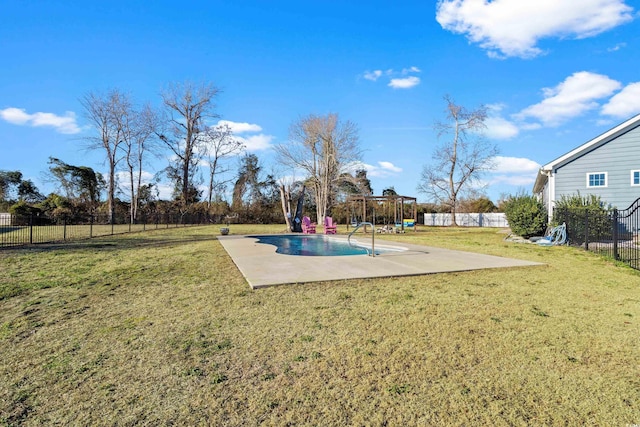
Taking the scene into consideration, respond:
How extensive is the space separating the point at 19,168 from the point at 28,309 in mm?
36561

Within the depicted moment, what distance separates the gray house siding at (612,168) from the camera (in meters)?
13.6

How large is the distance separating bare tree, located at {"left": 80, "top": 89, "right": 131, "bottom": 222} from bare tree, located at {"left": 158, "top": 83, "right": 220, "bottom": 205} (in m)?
3.87

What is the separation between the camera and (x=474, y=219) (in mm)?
33375

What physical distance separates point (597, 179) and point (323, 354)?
54.2 ft

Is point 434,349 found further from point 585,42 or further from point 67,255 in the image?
point 585,42

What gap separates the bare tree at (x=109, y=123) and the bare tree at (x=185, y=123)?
3865 mm

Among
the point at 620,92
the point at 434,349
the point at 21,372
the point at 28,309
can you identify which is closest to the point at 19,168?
the point at 28,309

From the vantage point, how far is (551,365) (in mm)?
2598

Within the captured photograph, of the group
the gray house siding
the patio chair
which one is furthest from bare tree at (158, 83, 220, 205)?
the gray house siding

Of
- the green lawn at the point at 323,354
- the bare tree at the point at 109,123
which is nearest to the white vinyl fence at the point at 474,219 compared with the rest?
the green lawn at the point at 323,354

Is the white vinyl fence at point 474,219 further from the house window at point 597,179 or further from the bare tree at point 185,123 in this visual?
the bare tree at point 185,123

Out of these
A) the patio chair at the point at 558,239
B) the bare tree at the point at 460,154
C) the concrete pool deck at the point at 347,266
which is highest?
the bare tree at the point at 460,154

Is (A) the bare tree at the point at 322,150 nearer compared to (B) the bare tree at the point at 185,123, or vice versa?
(A) the bare tree at the point at 322,150

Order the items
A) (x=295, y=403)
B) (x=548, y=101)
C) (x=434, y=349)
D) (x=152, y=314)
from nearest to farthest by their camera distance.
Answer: (x=295, y=403)
(x=434, y=349)
(x=152, y=314)
(x=548, y=101)
